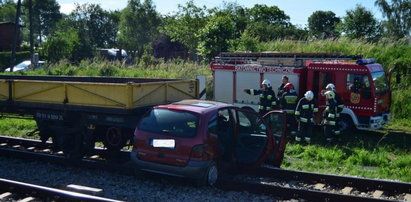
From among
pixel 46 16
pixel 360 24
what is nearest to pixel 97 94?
pixel 360 24

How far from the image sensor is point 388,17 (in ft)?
187

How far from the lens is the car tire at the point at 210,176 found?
832 centimetres

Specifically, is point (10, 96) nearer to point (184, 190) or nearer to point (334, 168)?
point (184, 190)

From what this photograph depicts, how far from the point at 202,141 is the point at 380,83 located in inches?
310

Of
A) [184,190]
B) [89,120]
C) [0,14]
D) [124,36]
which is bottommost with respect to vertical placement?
[184,190]

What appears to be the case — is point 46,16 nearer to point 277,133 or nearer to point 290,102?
point 290,102

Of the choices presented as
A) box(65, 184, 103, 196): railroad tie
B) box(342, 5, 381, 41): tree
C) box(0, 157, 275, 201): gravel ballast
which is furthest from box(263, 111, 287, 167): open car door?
box(342, 5, 381, 41): tree

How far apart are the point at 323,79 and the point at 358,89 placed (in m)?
1.06

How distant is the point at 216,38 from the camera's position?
1022 inches

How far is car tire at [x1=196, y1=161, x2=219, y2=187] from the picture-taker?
8.32 meters

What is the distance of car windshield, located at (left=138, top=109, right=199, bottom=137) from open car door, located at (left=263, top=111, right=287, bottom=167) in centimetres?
191

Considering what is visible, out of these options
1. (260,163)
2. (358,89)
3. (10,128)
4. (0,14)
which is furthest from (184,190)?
(0,14)

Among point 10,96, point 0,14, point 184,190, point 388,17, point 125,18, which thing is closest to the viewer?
point 184,190

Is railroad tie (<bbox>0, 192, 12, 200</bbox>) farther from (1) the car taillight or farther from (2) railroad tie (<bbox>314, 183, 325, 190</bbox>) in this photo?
(2) railroad tie (<bbox>314, 183, 325, 190</bbox>)
